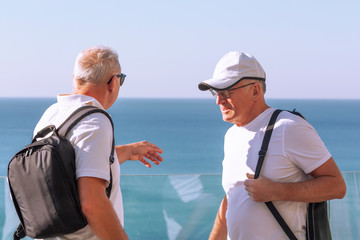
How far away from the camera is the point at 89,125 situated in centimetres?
192

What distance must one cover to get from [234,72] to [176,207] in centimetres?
180

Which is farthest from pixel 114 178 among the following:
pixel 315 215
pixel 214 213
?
pixel 214 213

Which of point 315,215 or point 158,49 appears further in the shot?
point 158,49

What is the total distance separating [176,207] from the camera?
3912 mm

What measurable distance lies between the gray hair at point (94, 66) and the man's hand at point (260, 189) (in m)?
0.67

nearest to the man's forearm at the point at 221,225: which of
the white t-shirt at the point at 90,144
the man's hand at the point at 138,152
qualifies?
the man's hand at the point at 138,152

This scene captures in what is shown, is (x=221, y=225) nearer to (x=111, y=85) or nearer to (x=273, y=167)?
(x=273, y=167)

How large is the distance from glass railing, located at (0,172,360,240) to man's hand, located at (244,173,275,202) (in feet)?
5.33

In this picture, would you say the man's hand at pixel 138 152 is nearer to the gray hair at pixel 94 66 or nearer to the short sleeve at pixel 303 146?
the gray hair at pixel 94 66

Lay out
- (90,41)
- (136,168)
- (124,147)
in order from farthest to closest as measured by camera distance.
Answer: (90,41) → (136,168) → (124,147)

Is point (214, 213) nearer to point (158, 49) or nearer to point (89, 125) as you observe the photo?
point (89, 125)

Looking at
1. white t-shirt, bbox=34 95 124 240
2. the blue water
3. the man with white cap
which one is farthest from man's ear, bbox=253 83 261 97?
the blue water

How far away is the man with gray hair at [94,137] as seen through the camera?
73.7 inches

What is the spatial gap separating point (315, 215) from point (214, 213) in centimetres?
182
